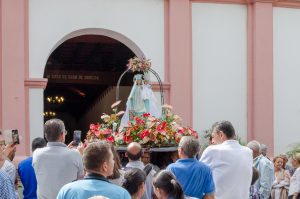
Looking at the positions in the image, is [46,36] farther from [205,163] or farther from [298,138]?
[205,163]

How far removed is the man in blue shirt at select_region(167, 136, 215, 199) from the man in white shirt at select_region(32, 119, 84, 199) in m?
0.97

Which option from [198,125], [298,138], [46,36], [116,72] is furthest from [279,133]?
[116,72]

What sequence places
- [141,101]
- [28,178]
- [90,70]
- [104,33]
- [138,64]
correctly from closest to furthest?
[28,178], [138,64], [141,101], [104,33], [90,70]

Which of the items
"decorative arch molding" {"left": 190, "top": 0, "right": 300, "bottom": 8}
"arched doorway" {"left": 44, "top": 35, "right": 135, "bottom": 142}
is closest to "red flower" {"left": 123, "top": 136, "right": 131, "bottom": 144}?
"decorative arch molding" {"left": 190, "top": 0, "right": 300, "bottom": 8}

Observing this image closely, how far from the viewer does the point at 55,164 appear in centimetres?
718

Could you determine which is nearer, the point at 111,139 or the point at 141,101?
the point at 111,139

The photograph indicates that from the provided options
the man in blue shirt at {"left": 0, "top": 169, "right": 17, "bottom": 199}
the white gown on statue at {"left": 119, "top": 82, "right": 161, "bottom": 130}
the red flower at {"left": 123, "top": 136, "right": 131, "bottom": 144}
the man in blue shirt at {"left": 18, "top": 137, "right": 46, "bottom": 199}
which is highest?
the white gown on statue at {"left": 119, "top": 82, "right": 161, "bottom": 130}

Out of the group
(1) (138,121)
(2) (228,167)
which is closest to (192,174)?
(2) (228,167)

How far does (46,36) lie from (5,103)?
5.36 feet

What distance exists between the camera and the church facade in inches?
564

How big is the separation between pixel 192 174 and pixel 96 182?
2462 mm

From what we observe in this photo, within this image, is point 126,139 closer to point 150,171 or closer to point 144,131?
point 144,131

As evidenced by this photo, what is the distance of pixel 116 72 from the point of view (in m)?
23.7

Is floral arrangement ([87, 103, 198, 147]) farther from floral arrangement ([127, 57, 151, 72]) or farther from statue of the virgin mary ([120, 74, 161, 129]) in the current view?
floral arrangement ([127, 57, 151, 72])
